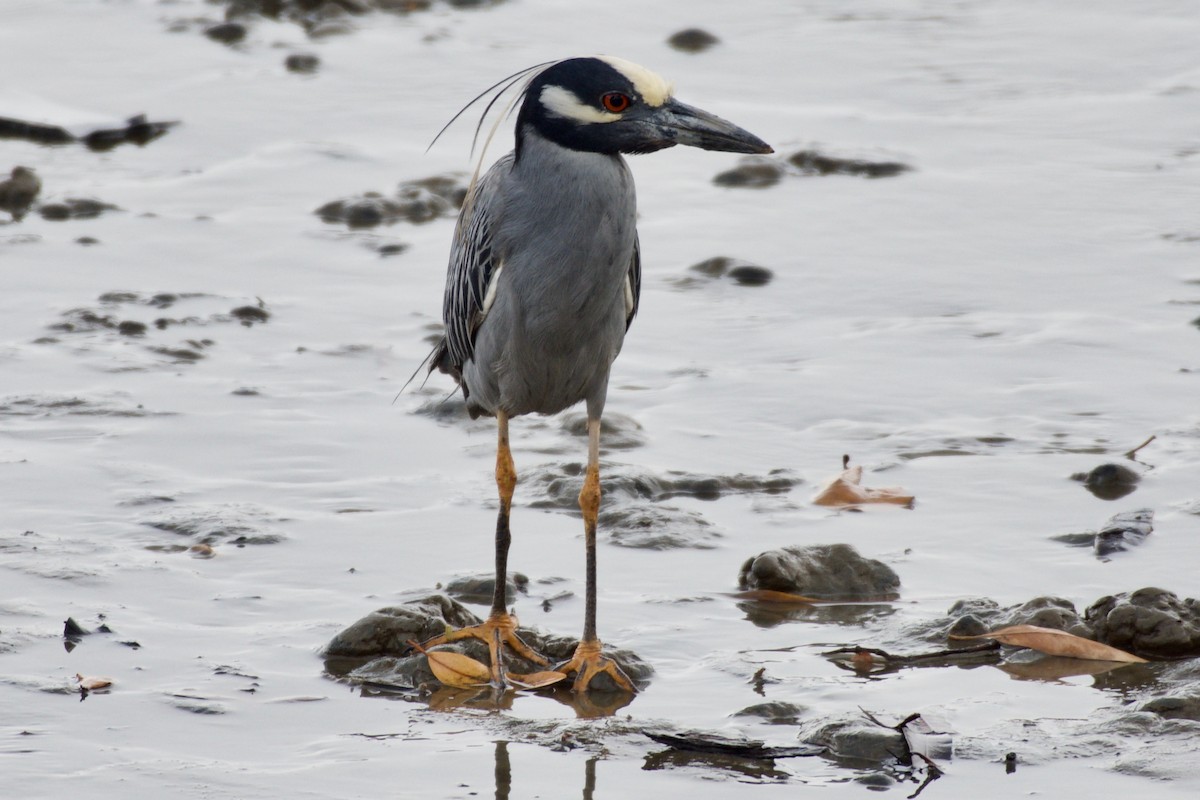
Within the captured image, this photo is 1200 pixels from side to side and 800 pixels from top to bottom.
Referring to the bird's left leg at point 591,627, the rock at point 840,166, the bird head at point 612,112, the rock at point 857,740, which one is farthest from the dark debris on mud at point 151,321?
the rock at point 857,740

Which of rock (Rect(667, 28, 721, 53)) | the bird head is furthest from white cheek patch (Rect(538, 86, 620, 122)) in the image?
rock (Rect(667, 28, 721, 53))

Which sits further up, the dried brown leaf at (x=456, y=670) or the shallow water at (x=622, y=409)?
the shallow water at (x=622, y=409)

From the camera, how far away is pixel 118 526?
19.0 ft

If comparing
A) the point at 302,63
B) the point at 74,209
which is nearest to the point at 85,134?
the point at 74,209

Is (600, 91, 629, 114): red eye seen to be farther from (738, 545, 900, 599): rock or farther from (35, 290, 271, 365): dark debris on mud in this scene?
(35, 290, 271, 365): dark debris on mud

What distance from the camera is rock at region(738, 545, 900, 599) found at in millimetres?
5359

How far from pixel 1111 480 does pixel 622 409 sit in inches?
79.9

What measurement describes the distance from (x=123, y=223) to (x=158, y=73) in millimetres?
3300

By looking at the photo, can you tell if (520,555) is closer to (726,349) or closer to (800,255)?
(726,349)

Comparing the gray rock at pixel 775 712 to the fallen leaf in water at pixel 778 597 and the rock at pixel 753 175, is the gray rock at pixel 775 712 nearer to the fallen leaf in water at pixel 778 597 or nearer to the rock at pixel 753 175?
the fallen leaf in water at pixel 778 597

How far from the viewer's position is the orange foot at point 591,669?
188 inches

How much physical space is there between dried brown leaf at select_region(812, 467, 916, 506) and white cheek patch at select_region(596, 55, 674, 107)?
175 cm

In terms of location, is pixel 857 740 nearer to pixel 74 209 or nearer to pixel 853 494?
pixel 853 494

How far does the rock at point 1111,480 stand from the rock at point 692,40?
753cm
